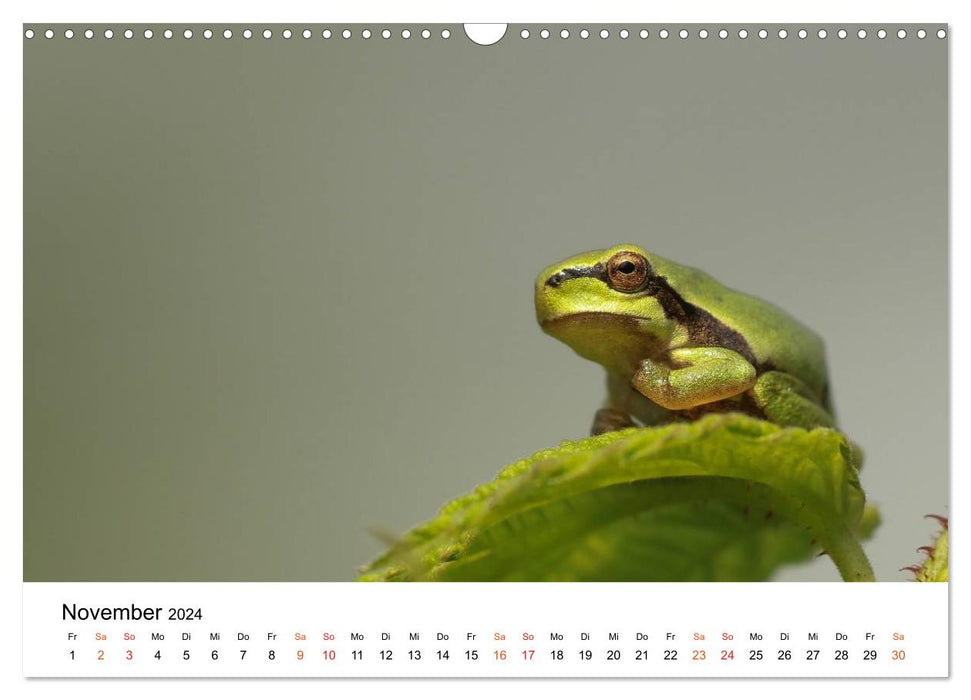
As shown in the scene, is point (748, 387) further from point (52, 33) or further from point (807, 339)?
point (52, 33)

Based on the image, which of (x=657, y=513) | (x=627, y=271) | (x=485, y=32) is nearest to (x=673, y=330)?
(x=627, y=271)

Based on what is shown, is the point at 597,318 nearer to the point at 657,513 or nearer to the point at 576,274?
the point at 576,274

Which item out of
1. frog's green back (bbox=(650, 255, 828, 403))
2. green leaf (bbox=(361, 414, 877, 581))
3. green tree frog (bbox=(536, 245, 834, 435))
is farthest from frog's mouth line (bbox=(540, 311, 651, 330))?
green leaf (bbox=(361, 414, 877, 581))

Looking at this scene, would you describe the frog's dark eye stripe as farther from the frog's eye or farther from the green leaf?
the green leaf

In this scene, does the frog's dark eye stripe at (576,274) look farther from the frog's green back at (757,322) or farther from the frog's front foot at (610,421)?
the frog's front foot at (610,421)

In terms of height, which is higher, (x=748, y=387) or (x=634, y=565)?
(x=748, y=387)
